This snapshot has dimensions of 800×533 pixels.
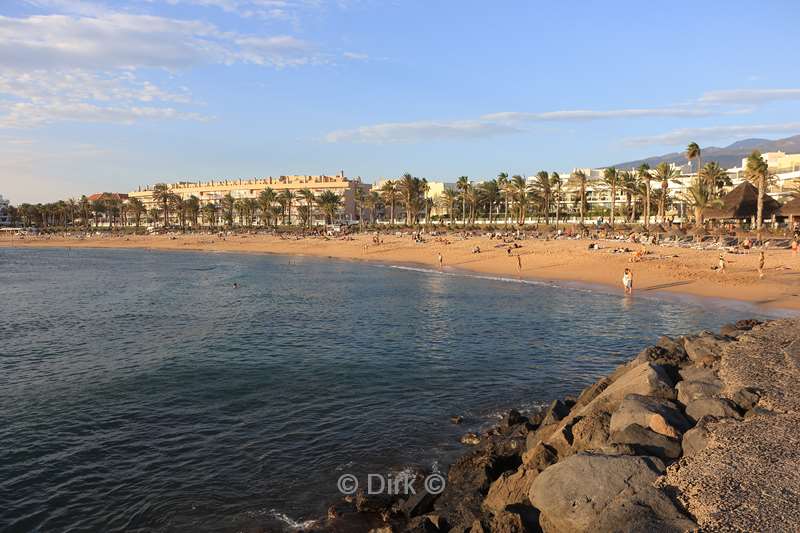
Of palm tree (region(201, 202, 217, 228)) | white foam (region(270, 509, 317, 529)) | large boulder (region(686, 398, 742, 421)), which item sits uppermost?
palm tree (region(201, 202, 217, 228))

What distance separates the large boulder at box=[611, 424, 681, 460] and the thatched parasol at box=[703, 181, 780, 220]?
56.1 meters

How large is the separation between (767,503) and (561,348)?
45.1 feet

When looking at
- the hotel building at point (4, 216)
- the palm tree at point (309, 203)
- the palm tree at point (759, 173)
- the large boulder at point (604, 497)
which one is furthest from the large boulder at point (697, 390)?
the hotel building at point (4, 216)

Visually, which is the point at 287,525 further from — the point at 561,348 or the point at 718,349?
the point at 561,348

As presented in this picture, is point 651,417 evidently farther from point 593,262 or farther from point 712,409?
point 593,262

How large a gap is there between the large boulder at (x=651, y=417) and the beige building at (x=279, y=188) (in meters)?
120

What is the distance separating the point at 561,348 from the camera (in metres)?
19.5

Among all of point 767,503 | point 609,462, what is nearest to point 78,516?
point 609,462

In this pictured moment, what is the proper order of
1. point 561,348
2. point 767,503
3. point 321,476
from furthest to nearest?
point 561,348 < point 321,476 < point 767,503

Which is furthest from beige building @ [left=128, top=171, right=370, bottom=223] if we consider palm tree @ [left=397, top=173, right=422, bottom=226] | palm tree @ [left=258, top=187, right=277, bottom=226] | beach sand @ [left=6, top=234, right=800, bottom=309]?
beach sand @ [left=6, top=234, right=800, bottom=309]

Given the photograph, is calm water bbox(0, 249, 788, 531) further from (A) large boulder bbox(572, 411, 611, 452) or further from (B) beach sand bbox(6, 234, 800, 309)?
(B) beach sand bbox(6, 234, 800, 309)

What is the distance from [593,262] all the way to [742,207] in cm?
2391

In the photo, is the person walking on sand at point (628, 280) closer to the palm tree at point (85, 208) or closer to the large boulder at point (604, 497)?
the large boulder at point (604, 497)

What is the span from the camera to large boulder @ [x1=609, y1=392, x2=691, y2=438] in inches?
314
